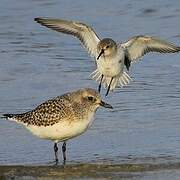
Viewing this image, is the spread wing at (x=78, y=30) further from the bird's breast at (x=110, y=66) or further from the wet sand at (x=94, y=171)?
the wet sand at (x=94, y=171)

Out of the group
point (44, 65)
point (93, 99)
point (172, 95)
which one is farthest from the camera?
point (44, 65)

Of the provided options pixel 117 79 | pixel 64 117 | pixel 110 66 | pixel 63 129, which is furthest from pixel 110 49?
pixel 63 129

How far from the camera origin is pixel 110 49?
10.8 m

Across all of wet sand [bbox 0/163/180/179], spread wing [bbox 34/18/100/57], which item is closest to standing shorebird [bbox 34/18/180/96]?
spread wing [bbox 34/18/100/57]

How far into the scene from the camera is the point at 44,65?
13141 millimetres

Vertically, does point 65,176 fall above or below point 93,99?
below

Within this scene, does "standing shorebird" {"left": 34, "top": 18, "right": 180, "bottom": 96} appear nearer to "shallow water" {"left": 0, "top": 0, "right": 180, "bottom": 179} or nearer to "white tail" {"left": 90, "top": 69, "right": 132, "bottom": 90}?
"white tail" {"left": 90, "top": 69, "right": 132, "bottom": 90}

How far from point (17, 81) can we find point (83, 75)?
0.98 m

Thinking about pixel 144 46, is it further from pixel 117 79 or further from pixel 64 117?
pixel 64 117

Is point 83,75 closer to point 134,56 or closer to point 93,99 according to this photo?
point 134,56

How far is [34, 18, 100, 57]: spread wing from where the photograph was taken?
445 inches

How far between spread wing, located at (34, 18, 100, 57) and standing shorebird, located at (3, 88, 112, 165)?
2.20 meters

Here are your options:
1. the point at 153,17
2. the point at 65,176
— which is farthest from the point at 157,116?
the point at 153,17

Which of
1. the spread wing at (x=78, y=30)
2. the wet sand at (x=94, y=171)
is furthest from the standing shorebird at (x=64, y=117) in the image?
the spread wing at (x=78, y=30)
